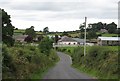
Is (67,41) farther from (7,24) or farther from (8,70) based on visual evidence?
(8,70)

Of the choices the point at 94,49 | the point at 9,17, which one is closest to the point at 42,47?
the point at 9,17

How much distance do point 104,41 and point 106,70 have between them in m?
87.7

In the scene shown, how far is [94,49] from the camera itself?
A: 46188 mm

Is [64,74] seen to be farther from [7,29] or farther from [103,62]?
[7,29]

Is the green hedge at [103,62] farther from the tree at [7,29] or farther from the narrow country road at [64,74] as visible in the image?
the tree at [7,29]

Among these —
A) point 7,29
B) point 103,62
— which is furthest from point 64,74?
point 7,29

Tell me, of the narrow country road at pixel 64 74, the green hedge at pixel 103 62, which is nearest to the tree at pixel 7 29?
the narrow country road at pixel 64 74

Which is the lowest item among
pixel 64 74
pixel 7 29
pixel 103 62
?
pixel 64 74

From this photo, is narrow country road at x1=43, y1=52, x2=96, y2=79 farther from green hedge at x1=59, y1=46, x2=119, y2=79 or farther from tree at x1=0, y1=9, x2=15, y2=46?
tree at x1=0, y1=9, x2=15, y2=46

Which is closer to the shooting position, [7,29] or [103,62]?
[103,62]

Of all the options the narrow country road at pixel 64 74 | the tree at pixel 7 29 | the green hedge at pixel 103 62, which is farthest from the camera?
the tree at pixel 7 29

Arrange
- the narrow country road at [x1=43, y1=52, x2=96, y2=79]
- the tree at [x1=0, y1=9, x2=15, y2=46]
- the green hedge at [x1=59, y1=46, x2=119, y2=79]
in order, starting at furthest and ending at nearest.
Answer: the tree at [x1=0, y1=9, x2=15, y2=46] < the narrow country road at [x1=43, y1=52, x2=96, y2=79] < the green hedge at [x1=59, y1=46, x2=119, y2=79]

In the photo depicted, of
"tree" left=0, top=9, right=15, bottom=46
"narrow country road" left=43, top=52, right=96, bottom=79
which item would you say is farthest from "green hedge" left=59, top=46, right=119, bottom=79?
"tree" left=0, top=9, right=15, bottom=46

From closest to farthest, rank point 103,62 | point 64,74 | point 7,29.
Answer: point 64,74 < point 103,62 < point 7,29
